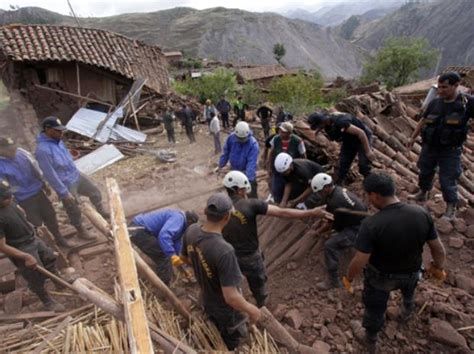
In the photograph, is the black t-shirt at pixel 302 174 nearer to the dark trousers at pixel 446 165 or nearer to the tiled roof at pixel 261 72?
the dark trousers at pixel 446 165

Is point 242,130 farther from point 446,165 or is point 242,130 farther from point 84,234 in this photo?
point 84,234

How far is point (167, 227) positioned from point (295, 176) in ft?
6.21

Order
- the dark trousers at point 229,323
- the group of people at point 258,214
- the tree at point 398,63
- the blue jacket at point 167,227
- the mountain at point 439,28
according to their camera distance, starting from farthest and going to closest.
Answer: the mountain at point 439,28, the tree at point 398,63, the blue jacket at point 167,227, the dark trousers at point 229,323, the group of people at point 258,214

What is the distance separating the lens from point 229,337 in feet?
9.07

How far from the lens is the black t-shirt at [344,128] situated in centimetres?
441

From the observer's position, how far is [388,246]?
2.44 metres

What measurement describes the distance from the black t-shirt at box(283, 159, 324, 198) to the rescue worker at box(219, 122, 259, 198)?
879 millimetres

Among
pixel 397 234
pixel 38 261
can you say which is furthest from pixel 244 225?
pixel 38 261

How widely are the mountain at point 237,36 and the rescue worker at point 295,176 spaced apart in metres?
67.4

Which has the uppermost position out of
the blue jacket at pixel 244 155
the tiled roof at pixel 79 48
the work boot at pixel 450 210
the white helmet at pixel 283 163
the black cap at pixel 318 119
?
the tiled roof at pixel 79 48

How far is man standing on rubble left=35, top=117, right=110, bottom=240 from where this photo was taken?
13.9 ft

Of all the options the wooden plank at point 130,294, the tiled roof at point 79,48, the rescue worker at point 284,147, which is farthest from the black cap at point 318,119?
the tiled roof at point 79,48

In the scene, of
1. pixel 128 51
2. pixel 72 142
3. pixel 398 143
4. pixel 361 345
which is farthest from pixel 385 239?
pixel 128 51

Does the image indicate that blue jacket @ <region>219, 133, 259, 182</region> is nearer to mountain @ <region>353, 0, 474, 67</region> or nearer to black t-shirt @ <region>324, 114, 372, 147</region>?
black t-shirt @ <region>324, 114, 372, 147</region>
